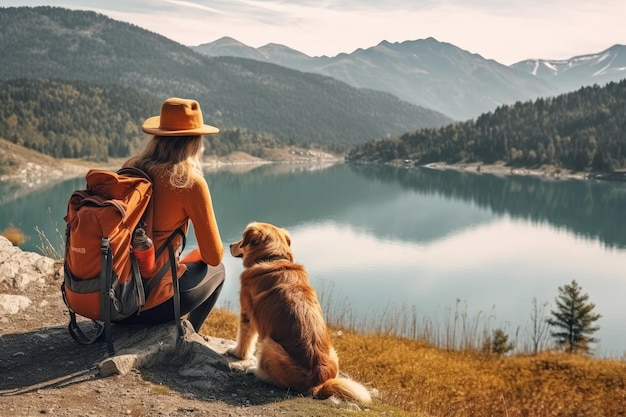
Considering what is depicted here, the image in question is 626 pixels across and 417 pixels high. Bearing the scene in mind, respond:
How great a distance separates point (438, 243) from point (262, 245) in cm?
4260

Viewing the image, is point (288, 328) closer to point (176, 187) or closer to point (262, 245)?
point (262, 245)

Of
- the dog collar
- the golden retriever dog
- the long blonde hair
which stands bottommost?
the golden retriever dog

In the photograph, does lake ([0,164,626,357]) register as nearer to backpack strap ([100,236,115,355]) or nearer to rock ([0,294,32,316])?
rock ([0,294,32,316])

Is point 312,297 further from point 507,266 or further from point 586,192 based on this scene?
point 586,192

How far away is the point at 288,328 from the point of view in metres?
4.84

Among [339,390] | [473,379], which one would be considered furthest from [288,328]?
[473,379]

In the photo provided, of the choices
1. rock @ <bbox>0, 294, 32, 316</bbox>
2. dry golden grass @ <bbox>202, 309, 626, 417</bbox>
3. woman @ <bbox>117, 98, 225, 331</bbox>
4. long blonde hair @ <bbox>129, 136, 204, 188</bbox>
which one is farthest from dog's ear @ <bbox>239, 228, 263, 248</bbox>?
rock @ <bbox>0, 294, 32, 316</bbox>

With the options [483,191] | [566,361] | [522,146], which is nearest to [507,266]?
[566,361]

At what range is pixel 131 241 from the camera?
480 centimetres

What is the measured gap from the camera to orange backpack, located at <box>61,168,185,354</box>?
451 cm

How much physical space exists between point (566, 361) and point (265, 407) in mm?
8736

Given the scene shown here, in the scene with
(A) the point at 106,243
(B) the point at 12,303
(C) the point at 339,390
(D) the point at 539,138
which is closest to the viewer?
(A) the point at 106,243

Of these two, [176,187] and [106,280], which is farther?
[176,187]

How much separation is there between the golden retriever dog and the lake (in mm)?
7348
